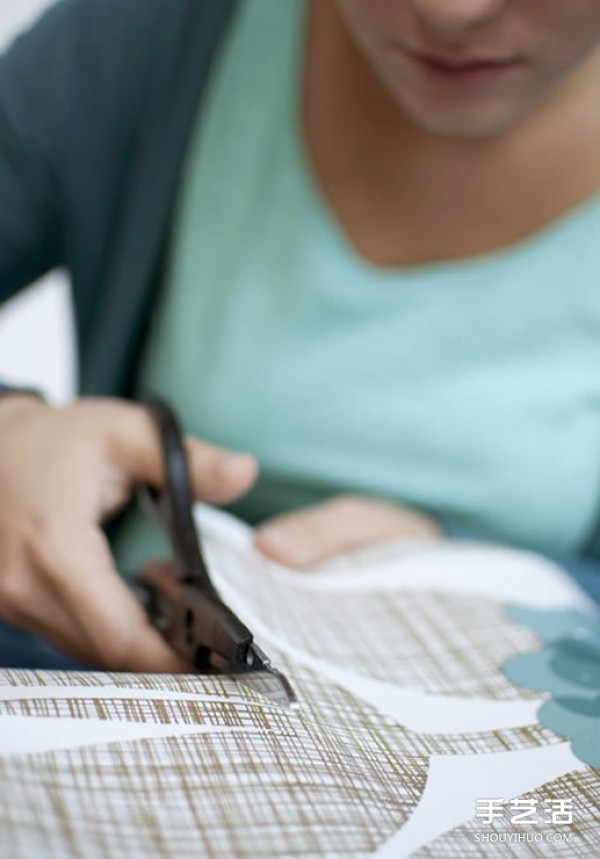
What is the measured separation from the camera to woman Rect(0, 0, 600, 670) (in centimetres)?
50

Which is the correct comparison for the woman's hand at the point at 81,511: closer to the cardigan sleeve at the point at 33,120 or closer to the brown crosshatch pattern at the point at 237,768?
the brown crosshatch pattern at the point at 237,768

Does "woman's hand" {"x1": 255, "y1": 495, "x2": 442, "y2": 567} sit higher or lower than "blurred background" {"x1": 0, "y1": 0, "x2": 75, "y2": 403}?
higher

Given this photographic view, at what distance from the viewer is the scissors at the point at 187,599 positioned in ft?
0.91

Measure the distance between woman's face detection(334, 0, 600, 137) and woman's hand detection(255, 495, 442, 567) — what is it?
15 cm

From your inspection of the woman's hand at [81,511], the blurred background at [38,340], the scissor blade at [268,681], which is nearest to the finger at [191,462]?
the woman's hand at [81,511]

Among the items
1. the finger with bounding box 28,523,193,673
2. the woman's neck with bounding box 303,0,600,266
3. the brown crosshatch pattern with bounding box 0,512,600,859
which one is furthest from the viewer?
the woman's neck with bounding box 303,0,600,266

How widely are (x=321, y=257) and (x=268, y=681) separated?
28 centimetres

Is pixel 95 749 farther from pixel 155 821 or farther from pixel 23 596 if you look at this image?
pixel 23 596

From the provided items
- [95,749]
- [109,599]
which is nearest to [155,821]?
[95,749]

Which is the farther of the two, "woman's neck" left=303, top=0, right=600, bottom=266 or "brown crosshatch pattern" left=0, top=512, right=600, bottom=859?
"woman's neck" left=303, top=0, right=600, bottom=266

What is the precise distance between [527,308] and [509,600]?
16cm

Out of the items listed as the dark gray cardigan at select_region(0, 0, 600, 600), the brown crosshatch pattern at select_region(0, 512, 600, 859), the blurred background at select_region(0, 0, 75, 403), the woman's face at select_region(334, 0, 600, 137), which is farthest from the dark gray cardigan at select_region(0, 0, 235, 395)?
the blurred background at select_region(0, 0, 75, 403)

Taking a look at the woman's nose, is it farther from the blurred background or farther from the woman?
the blurred background

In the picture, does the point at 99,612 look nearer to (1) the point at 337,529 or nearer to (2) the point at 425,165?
(1) the point at 337,529
